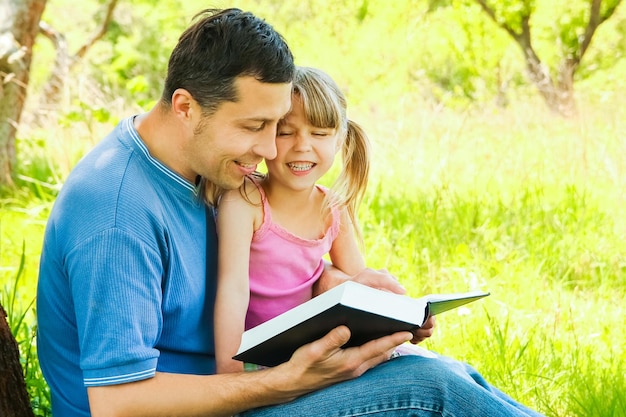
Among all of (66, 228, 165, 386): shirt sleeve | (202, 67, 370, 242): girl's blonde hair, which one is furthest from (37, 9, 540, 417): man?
(202, 67, 370, 242): girl's blonde hair

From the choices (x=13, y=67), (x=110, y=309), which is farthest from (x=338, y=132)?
(x=13, y=67)

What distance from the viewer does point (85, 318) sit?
1900mm

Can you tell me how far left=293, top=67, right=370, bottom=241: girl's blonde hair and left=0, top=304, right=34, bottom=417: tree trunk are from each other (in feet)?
3.41

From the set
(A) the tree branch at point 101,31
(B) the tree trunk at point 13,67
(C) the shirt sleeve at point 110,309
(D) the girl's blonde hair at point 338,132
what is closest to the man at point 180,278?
(C) the shirt sleeve at point 110,309

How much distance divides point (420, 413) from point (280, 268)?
711mm

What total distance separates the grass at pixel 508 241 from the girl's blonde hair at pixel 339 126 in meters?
0.88

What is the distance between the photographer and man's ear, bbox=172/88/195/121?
2184 mm

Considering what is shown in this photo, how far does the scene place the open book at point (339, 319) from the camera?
1.83m

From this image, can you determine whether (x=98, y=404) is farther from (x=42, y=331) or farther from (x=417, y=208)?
(x=417, y=208)

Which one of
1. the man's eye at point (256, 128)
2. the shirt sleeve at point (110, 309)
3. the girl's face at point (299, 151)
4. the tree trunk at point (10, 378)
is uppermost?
the man's eye at point (256, 128)

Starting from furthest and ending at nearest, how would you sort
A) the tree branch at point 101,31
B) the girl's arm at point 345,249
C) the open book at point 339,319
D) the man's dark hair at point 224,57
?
the tree branch at point 101,31, the girl's arm at point 345,249, the man's dark hair at point 224,57, the open book at point 339,319

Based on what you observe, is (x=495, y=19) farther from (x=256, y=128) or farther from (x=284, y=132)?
(x=256, y=128)

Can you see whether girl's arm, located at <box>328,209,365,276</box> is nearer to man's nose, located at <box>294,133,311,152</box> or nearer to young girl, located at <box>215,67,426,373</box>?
young girl, located at <box>215,67,426,373</box>

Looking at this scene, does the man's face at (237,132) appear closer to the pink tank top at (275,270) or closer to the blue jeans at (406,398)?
the pink tank top at (275,270)
